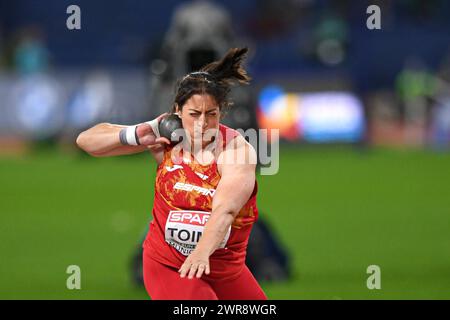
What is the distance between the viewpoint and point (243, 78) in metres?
6.78

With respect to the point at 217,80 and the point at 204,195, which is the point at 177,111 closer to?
the point at 217,80

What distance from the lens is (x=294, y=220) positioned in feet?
54.0

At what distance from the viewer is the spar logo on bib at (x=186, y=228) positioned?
644 cm

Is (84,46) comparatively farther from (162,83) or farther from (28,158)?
(162,83)

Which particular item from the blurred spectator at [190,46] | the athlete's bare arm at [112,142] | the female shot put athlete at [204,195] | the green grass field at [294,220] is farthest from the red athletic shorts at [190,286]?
the blurred spectator at [190,46]

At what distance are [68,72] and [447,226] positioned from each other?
13.2m

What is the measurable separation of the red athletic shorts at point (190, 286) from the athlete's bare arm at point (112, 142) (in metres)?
0.67

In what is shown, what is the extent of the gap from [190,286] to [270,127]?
18.4m

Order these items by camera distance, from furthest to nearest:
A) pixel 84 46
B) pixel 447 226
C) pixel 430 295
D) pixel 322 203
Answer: pixel 84 46 < pixel 322 203 < pixel 447 226 < pixel 430 295

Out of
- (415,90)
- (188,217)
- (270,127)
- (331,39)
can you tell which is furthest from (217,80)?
(331,39)

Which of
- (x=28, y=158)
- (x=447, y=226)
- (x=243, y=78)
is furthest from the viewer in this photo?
(x=28, y=158)

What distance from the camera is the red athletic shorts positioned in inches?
256

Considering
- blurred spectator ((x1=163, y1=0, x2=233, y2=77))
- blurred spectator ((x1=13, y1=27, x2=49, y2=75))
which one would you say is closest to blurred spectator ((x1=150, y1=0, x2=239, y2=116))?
blurred spectator ((x1=163, y1=0, x2=233, y2=77))
